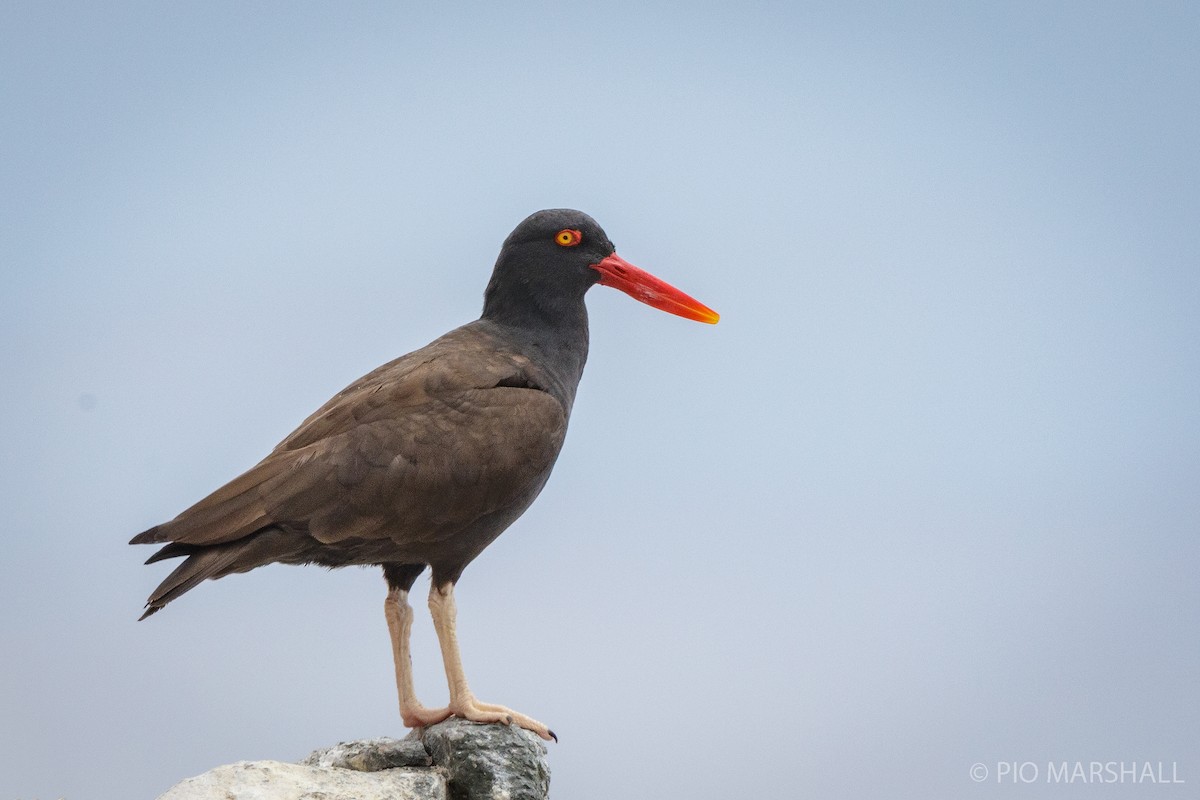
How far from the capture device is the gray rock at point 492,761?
287 inches

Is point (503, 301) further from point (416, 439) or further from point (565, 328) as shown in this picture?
point (416, 439)

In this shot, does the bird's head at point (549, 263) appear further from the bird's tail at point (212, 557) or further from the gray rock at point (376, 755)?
the gray rock at point (376, 755)

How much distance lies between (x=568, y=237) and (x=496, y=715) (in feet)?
10.2

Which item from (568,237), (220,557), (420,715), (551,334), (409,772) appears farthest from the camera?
(568,237)

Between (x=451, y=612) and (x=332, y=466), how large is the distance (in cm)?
118

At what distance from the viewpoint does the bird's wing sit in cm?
701

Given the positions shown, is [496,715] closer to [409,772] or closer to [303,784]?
[409,772]

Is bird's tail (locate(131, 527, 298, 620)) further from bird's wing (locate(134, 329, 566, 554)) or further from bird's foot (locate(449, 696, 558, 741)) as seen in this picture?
bird's foot (locate(449, 696, 558, 741))

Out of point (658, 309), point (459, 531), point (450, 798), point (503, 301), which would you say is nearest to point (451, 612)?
point (459, 531)

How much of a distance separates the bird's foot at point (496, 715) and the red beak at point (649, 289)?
2.93 metres

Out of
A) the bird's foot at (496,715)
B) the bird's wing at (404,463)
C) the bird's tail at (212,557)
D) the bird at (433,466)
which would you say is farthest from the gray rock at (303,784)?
the bird's wing at (404,463)

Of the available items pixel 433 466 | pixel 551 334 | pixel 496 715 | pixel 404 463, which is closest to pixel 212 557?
pixel 404 463

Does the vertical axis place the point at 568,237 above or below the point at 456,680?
above

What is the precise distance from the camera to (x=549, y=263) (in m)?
8.32
